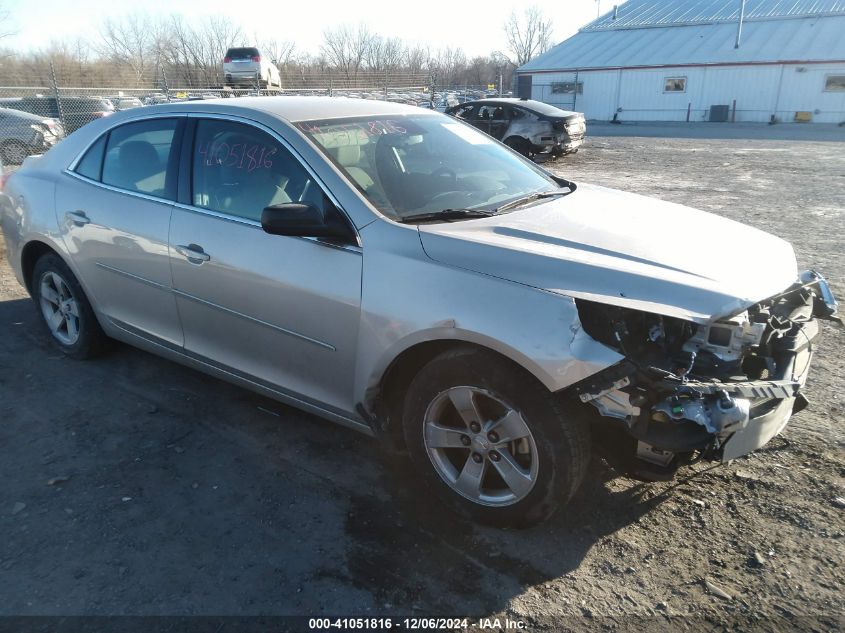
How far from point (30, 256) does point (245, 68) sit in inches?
993

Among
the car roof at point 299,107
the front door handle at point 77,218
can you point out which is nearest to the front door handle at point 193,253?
the car roof at point 299,107

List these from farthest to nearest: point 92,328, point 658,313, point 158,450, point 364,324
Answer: point 92,328, point 158,450, point 364,324, point 658,313

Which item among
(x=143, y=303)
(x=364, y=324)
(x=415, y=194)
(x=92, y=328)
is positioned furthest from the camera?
(x=92, y=328)

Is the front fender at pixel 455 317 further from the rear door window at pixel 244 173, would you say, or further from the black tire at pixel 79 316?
the black tire at pixel 79 316

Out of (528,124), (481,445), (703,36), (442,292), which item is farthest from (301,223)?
(703,36)

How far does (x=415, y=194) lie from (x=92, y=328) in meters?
2.65

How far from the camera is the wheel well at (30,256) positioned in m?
4.49

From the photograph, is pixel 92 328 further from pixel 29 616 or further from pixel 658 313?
pixel 658 313

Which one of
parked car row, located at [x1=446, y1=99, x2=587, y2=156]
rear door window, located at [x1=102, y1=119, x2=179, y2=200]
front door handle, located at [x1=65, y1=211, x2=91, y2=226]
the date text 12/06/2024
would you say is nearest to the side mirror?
rear door window, located at [x1=102, y1=119, x2=179, y2=200]

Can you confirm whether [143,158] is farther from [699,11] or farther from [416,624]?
[699,11]

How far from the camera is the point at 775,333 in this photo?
8.76ft

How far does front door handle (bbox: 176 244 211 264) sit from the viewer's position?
3.32 meters

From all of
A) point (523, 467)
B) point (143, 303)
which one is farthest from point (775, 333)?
point (143, 303)

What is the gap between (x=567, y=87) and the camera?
39125 millimetres
